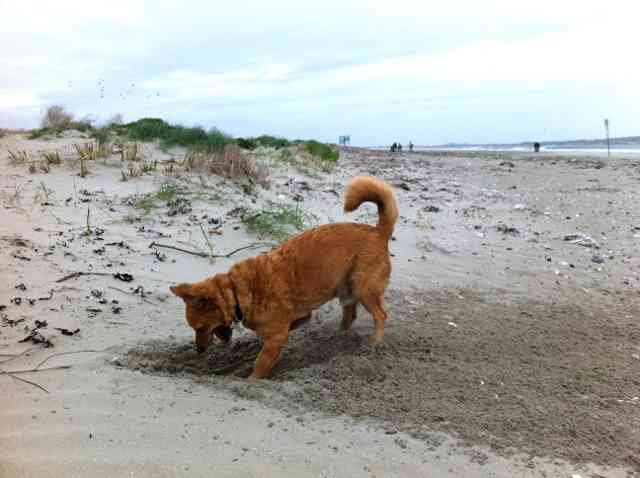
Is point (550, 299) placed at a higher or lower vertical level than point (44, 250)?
lower

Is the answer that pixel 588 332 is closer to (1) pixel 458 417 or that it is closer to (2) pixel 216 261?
(1) pixel 458 417

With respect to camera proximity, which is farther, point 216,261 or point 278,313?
point 216,261

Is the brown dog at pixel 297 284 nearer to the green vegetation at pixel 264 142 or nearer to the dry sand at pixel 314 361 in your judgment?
the dry sand at pixel 314 361

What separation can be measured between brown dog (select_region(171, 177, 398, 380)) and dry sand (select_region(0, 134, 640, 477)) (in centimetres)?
32

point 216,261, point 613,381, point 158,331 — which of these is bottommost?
point 613,381

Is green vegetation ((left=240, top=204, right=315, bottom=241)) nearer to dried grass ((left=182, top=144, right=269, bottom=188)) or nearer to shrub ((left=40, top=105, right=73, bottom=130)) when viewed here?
dried grass ((left=182, top=144, right=269, bottom=188))

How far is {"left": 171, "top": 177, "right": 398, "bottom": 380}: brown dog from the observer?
4461mm

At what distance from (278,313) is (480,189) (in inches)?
423

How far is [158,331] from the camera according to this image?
4770mm

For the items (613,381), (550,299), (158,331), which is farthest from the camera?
(550,299)

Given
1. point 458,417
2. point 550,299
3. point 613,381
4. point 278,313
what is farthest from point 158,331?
point 550,299

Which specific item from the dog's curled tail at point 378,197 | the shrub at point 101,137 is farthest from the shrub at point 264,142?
the dog's curled tail at point 378,197

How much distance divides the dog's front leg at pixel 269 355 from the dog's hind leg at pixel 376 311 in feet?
2.59

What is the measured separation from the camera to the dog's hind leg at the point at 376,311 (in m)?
4.79
